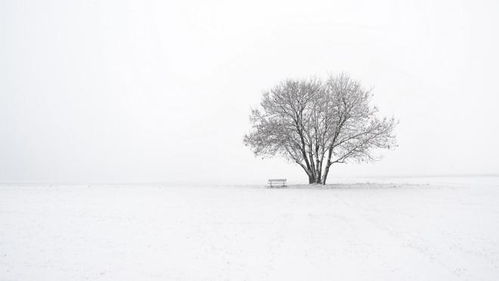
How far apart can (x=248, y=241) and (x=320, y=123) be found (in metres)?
29.2

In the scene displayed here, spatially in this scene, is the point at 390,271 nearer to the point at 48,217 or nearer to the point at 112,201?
the point at 48,217

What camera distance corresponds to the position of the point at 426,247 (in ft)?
48.0

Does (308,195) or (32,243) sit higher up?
(308,195)

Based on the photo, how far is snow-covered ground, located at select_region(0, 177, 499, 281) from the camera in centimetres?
1223

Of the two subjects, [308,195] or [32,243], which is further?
[308,195]

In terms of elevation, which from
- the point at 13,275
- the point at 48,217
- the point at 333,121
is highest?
the point at 333,121

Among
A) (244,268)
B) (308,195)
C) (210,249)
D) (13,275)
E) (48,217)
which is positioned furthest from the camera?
(308,195)

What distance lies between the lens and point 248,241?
15531 millimetres

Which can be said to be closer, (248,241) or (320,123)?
(248,241)

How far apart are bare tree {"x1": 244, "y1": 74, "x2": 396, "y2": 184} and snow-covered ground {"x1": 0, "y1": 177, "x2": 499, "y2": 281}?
57.4 ft

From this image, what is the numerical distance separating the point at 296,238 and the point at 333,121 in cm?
2750

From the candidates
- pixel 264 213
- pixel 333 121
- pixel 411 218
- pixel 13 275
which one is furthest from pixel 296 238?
pixel 333 121

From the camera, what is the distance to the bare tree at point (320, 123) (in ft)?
136

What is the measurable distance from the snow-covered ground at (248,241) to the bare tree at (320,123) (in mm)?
17498
